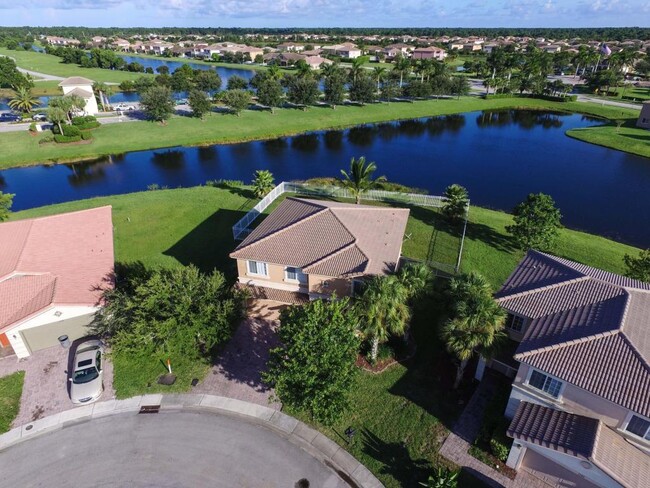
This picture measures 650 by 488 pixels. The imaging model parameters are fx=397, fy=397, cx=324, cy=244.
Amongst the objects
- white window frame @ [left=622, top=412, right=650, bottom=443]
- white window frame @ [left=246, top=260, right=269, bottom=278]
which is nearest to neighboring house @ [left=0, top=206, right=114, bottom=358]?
white window frame @ [left=246, top=260, right=269, bottom=278]

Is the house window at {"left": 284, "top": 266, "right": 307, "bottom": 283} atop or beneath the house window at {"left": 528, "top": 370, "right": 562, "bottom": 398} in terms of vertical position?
beneath

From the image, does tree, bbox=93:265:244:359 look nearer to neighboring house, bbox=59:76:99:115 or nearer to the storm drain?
the storm drain

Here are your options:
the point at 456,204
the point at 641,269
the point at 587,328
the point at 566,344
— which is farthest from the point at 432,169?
the point at 566,344

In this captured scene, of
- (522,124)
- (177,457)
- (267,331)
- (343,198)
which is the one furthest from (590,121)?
(177,457)

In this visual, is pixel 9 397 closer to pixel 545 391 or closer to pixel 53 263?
pixel 53 263

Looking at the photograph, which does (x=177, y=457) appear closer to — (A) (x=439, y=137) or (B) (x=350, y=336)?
(B) (x=350, y=336)

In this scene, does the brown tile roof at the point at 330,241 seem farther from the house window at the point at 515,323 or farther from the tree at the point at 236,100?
the tree at the point at 236,100
